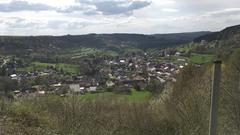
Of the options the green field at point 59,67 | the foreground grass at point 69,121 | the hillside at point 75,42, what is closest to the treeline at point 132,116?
the foreground grass at point 69,121

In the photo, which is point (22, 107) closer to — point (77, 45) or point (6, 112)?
point (6, 112)

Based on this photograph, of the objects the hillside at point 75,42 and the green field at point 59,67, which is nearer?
the green field at point 59,67

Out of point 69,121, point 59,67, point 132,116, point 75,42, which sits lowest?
point 59,67

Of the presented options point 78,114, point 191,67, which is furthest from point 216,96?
point 191,67

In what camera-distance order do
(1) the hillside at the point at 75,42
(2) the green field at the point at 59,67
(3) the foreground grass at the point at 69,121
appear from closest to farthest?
(3) the foreground grass at the point at 69,121 < (2) the green field at the point at 59,67 < (1) the hillside at the point at 75,42

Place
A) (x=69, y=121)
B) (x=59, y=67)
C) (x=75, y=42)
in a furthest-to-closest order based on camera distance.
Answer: (x=75, y=42), (x=59, y=67), (x=69, y=121)

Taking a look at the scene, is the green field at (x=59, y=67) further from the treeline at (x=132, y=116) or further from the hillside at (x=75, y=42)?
the treeline at (x=132, y=116)

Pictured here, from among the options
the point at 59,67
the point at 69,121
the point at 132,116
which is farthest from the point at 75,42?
the point at 69,121

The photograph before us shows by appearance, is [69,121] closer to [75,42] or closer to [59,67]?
[59,67]
